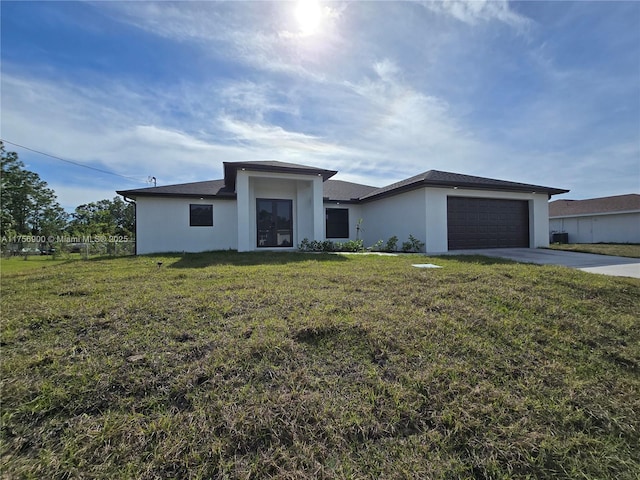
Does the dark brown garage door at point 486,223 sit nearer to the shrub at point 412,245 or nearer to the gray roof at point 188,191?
the shrub at point 412,245

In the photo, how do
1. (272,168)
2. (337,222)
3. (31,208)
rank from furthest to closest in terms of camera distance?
(31,208), (337,222), (272,168)

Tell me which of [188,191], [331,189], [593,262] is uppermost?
[331,189]

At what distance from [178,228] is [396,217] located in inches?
399

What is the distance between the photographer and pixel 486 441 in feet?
6.45

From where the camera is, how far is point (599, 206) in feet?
74.0

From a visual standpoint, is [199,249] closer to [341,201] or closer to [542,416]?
[341,201]

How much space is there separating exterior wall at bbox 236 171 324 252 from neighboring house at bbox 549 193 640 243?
22951 mm

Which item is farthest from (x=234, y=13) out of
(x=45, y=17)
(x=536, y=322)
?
(x=536, y=322)

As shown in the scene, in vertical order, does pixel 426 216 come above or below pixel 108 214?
below

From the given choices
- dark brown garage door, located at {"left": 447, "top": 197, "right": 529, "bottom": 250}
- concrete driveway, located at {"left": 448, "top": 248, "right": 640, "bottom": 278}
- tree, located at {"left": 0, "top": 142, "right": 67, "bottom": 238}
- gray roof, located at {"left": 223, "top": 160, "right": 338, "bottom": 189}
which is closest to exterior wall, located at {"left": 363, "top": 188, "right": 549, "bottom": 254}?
dark brown garage door, located at {"left": 447, "top": 197, "right": 529, "bottom": 250}

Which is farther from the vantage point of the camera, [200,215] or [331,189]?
[331,189]

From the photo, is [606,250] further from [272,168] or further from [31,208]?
[31,208]

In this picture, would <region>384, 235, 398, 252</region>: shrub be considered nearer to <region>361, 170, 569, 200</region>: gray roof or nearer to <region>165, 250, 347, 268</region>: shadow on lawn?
<region>361, 170, 569, 200</region>: gray roof

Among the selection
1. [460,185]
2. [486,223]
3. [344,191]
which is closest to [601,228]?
[486,223]
